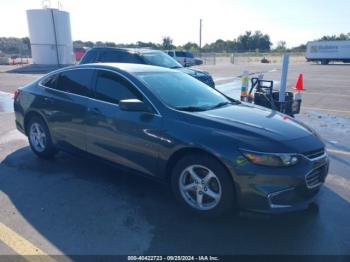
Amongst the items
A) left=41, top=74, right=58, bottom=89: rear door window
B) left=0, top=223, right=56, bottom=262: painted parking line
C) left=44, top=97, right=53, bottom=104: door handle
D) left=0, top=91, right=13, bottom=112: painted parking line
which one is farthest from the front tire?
left=0, top=91, right=13, bottom=112: painted parking line

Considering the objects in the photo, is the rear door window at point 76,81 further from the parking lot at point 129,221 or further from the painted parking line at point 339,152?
the painted parking line at point 339,152

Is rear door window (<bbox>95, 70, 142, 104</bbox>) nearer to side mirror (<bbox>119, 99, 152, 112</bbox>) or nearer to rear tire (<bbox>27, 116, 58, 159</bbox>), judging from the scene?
side mirror (<bbox>119, 99, 152, 112</bbox>)

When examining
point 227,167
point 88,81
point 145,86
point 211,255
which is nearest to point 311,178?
point 227,167

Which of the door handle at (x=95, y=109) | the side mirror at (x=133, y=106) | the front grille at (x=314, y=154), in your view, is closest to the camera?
the front grille at (x=314, y=154)

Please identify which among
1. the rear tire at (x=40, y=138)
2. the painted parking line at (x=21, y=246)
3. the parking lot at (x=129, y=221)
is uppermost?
the rear tire at (x=40, y=138)

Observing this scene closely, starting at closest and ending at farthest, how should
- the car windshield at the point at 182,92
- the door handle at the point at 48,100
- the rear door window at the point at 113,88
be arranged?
1. the car windshield at the point at 182,92
2. the rear door window at the point at 113,88
3. the door handle at the point at 48,100

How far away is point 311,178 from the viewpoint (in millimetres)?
3539

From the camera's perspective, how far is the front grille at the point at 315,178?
11.5 ft

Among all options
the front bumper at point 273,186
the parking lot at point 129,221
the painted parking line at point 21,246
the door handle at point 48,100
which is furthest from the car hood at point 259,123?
the door handle at point 48,100

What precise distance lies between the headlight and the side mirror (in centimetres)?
135

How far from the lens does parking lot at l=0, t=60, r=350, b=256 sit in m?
3.28

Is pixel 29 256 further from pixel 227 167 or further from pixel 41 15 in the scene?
pixel 41 15

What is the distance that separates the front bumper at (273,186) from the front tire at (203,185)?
0.48 feet

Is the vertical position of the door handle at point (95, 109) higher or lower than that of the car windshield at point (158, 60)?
lower
